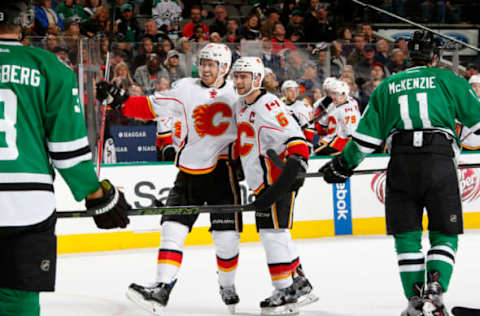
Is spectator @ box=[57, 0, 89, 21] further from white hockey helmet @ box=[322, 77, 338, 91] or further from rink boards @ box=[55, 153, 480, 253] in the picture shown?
rink boards @ box=[55, 153, 480, 253]

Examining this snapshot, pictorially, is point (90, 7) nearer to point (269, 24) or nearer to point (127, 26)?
point (127, 26)

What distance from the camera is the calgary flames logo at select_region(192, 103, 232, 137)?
4.24 m

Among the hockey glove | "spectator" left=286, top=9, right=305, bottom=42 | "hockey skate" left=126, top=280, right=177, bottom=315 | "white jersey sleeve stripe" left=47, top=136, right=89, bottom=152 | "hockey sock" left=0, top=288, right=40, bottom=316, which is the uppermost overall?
"spectator" left=286, top=9, right=305, bottom=42

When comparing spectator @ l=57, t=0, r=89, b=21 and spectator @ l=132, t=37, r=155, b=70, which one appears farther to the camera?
spectator @ l=57, t=0, r=89, b=21

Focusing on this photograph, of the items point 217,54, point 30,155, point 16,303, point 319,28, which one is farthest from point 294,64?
point 16,303

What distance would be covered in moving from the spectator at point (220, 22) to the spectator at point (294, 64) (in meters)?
1.78

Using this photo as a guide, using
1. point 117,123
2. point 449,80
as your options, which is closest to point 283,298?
point 449,80

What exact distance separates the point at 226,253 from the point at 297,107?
14.4 feet

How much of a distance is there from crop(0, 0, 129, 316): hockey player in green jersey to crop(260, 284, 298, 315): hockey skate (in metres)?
2.02

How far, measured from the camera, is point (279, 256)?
13.4ft

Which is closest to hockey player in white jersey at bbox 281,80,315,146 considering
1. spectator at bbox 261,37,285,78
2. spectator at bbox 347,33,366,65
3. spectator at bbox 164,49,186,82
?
spectator at bbox 261,37,285,78

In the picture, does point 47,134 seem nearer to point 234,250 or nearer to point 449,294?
point 234,250

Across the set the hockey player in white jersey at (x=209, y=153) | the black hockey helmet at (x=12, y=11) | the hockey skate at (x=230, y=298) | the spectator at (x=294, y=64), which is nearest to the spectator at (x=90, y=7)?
the spectator at (x=294, y=64)

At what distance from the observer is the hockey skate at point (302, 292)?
424cm
